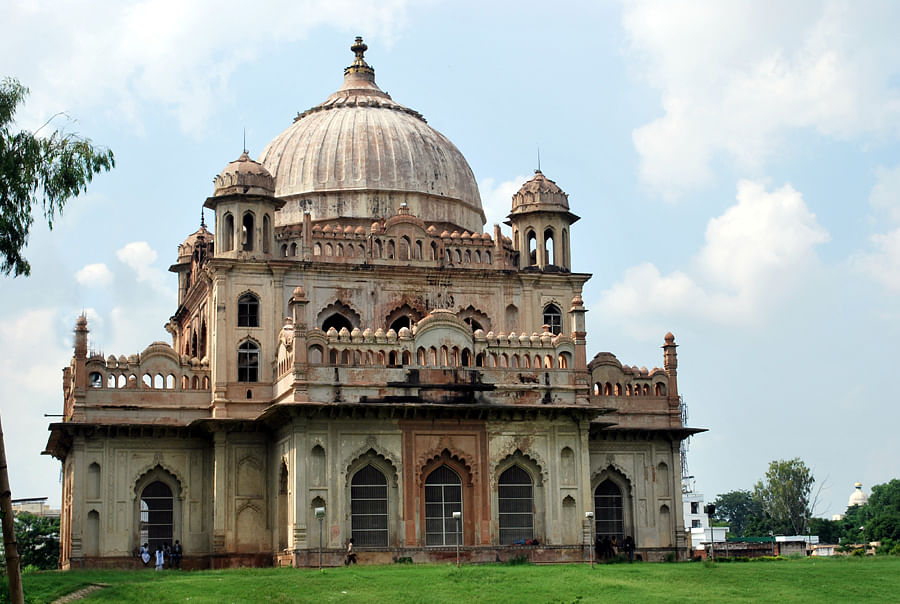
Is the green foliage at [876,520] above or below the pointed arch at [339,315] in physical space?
below

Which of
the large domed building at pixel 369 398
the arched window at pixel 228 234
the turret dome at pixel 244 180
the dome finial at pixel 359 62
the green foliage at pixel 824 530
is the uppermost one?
the dome finial at pixel 359 62

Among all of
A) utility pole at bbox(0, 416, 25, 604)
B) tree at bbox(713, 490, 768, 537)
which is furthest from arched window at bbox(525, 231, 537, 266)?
tree at bbox(713, 490, 768, 537)

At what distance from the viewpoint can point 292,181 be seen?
155 feet

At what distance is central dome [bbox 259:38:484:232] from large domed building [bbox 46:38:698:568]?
0.08 meters

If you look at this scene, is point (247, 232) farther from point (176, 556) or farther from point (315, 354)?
point (176, 556)

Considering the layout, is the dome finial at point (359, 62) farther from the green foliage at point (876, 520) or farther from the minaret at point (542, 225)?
the green foliage at point (876, 520)

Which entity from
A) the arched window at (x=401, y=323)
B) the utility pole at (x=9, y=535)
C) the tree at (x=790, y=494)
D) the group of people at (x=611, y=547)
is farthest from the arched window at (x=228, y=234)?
the tree at (x=790, y=494)

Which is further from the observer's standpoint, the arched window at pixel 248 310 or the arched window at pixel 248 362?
the arched window at pixel 248 310

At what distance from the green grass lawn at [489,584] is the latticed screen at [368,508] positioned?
4.19 metres

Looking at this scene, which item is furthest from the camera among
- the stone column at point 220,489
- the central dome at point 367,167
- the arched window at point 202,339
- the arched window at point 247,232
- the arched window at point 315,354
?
the central dome at point 367,167

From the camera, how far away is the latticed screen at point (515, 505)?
132 feet

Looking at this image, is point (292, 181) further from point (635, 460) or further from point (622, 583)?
point (622, 583)

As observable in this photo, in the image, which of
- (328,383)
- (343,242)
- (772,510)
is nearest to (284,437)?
(328,383)

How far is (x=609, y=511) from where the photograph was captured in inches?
1774
